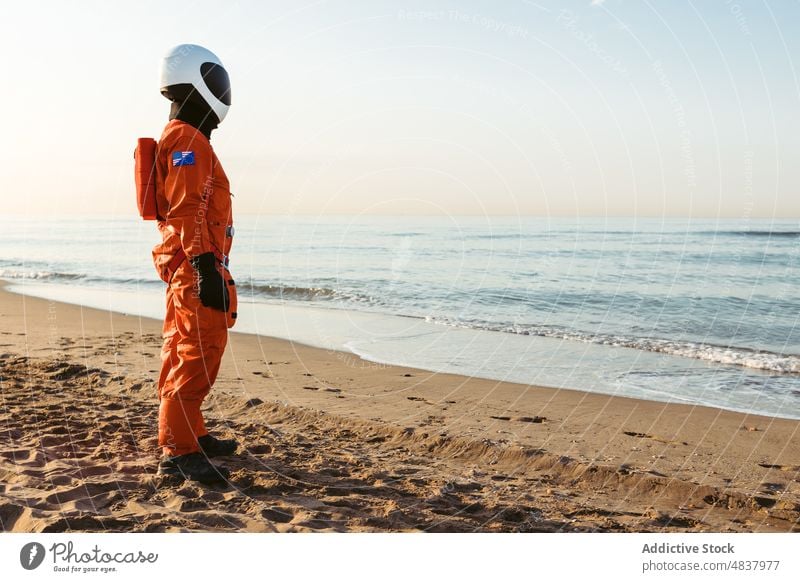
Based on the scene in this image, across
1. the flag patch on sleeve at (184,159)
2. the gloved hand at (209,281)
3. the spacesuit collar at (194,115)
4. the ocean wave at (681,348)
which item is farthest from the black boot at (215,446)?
the ocean wave at (681,348)

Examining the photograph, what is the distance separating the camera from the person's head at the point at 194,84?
4941 millimetres

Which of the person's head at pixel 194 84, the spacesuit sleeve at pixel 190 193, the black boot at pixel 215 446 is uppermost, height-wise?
the person's head at pixel 194 84

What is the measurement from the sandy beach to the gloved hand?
4.37 feet

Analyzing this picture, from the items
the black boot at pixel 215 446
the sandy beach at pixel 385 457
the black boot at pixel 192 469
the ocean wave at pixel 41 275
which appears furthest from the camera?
the ocean wave at pixel 41 275

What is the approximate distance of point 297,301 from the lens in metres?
17.3

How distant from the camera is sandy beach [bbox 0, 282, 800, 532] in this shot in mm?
4418

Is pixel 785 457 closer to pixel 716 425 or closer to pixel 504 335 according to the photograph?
pixel 716 425

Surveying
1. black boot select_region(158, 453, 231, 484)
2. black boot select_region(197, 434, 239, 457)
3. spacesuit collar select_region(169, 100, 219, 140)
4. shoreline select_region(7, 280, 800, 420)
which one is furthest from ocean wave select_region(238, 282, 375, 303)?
black boot select_region(158, 453, 231, 484)

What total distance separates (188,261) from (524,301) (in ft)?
42.1

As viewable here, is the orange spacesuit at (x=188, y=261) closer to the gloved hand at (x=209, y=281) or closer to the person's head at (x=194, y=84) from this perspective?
the gloved hand at (x=209, y=281)

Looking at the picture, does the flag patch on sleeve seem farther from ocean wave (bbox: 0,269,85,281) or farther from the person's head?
ocean wave (bbox: 0,269,85,281)

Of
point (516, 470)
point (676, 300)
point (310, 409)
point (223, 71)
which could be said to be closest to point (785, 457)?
point (516, 470)

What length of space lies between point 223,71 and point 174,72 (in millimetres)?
355

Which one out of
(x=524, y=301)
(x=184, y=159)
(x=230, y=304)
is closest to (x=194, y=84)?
(x=184, y=159)
